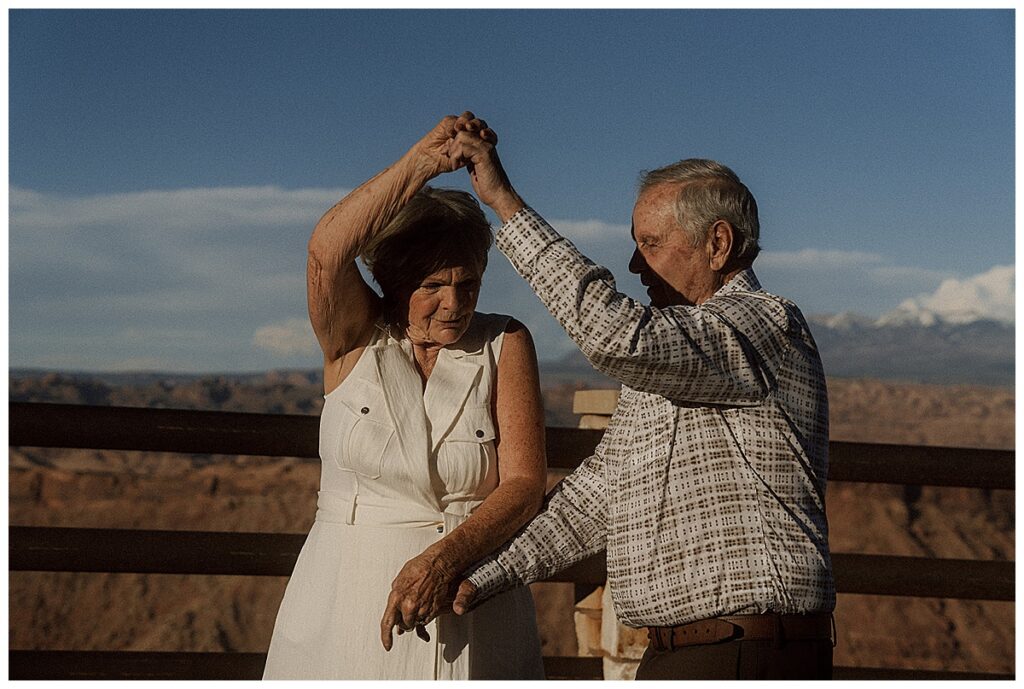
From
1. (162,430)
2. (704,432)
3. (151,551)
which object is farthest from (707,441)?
(151,551)

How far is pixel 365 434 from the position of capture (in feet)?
8.82

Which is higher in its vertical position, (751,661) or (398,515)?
(398,515)

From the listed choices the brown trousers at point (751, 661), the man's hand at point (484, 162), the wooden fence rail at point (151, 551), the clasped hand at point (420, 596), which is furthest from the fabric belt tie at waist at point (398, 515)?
the wooden fence rail at point (151, 551)

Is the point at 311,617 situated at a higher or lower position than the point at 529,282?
lower

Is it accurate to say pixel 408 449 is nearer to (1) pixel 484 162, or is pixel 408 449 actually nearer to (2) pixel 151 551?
(1) pixel 484 162

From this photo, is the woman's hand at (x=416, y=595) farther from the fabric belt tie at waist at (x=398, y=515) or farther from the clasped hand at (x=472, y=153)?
the clasped hand at (x=472, y=153)

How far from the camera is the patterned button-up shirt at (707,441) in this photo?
226 centimetres

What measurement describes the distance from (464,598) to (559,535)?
298 mm

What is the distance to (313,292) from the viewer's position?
2.67m

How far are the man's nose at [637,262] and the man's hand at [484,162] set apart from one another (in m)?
0.37

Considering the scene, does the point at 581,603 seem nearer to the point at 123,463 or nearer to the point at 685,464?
the point at 685,464

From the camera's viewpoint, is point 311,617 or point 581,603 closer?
point 311,617

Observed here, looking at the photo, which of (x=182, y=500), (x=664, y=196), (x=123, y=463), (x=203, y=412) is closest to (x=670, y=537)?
(x=664, y=196)

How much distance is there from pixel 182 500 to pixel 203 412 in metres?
28.0
